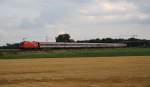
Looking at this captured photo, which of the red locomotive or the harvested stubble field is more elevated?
the red locomotive

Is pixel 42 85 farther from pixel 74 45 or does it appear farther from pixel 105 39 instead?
pixel 105 39

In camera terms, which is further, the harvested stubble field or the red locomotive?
the red locomotive

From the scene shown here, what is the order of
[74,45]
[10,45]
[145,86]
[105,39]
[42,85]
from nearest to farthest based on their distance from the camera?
1. [145,86]
2. [42,85]
3. [74,45]
4. [10,45]
5. [105,39]

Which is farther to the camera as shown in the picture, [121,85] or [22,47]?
[22,47]

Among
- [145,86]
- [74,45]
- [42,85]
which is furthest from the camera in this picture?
[74,45]

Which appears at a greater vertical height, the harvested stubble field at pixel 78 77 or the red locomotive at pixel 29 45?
the red locomotive at pixel 29 45

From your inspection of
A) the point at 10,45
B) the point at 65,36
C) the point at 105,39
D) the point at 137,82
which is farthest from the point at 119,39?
the point at 137,82

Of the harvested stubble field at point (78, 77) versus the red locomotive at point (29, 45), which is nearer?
the harvested stubble field at point (78, 77)

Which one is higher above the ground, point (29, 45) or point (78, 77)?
point (29, 45)

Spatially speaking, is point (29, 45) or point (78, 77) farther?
point (29, 45)

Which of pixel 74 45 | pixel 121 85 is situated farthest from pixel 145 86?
pixel 74 45

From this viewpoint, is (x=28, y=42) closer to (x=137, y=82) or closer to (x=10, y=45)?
(x=10, y=45)

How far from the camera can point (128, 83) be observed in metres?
17.5

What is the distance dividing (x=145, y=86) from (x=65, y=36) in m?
135
